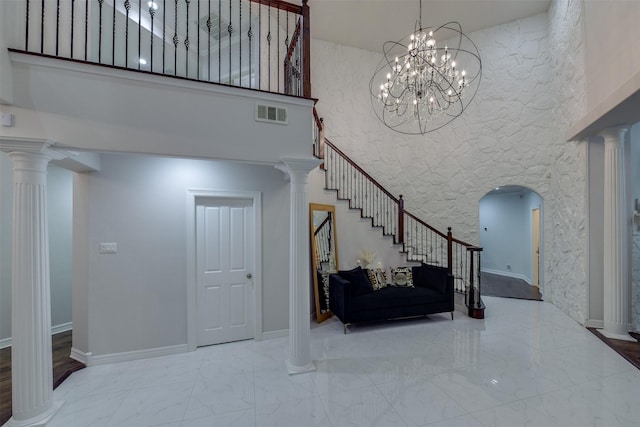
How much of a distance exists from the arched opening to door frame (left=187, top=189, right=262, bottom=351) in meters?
5.49

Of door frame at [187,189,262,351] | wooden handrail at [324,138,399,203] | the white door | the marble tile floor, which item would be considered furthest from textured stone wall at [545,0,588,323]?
the white door

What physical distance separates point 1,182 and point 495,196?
438 inches

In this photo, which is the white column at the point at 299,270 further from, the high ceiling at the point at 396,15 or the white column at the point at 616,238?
the high ceiling at the point at 396,15

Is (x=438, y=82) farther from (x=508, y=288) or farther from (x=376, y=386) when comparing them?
(x=376, y=386)

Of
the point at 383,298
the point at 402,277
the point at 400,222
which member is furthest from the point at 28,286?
the point at 400,222

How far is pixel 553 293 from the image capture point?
5719mm

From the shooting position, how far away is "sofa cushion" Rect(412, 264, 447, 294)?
4770mm

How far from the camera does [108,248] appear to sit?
133 inches

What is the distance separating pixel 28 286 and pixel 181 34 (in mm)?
6318

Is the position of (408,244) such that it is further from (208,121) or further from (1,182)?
(1,182)

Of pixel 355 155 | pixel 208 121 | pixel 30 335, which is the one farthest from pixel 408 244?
pixel 30 335

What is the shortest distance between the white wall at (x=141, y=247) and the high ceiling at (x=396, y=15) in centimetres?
452

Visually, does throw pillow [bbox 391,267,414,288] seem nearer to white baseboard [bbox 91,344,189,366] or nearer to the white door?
the white door

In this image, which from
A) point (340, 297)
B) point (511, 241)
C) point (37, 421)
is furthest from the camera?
point (511, 241)
